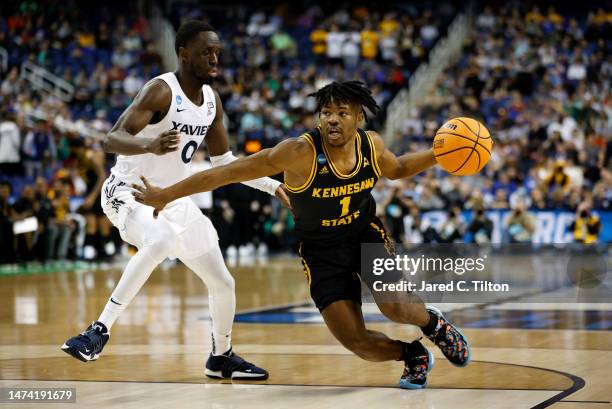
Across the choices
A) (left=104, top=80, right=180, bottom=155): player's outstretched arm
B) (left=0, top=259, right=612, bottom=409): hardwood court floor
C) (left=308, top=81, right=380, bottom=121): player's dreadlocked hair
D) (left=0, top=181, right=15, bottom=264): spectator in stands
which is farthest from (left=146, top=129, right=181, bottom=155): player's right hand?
(left=0, top=181, right=15, bottom=264): spectator in stands

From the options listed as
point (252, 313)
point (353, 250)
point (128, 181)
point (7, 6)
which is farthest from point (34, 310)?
point (7, 6)

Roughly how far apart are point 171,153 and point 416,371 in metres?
2.07

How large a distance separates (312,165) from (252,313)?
4.93m

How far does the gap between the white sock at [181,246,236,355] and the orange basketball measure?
5.10ft

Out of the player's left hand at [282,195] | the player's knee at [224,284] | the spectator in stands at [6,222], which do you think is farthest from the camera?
the spectator in stands at [6,222]

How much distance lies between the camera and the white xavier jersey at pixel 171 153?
22.4ft

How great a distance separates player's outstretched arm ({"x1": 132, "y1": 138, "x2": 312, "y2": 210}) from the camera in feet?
19.8

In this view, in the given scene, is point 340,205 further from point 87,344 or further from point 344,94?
point 87,344

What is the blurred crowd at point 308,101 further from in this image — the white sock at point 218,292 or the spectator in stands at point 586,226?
the white sock at point 218,292

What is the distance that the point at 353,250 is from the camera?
6.46 meters

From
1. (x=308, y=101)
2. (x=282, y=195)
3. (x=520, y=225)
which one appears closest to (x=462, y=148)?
(x=282, y=195)

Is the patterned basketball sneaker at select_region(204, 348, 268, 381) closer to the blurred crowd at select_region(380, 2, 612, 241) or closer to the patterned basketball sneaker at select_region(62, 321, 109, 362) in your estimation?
the patterned basketball sneaker at select_region(62, 321, 109, 362)

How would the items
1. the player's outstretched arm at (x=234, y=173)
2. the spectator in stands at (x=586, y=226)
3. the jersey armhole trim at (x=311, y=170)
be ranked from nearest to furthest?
the player's outstretched arm at (x=234, y=173) → the jersey armhole trim at (x=311, y=170) → the spectator in stands at (x=586, y=226)

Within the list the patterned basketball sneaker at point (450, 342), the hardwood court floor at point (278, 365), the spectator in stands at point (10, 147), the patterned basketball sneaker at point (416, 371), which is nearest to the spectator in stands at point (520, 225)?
the hardwood court floor at point (278, 365)
